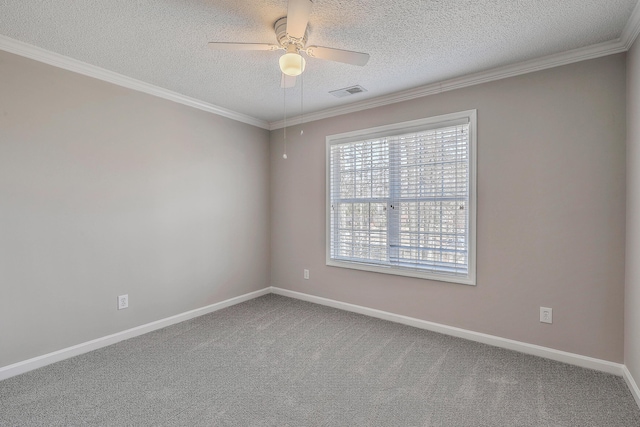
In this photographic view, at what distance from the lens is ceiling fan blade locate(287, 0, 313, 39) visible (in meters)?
1.59

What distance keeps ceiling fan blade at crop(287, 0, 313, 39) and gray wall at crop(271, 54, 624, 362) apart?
1.83 m

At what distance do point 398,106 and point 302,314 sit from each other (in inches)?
102

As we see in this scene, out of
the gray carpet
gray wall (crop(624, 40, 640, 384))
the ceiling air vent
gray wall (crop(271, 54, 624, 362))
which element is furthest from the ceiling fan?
the gray carpet

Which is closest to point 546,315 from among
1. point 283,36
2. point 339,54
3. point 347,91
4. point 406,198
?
point 406,198

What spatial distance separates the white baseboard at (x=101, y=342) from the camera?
7.57 ft

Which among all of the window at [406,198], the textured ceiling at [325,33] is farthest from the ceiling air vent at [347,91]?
the window at [406,198]

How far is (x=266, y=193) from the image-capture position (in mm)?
4477

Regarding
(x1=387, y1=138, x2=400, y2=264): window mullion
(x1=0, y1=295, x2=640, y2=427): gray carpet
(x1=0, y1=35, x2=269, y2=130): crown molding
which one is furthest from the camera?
(x1=387, y1=138, x2=400, y2=264): window mullion

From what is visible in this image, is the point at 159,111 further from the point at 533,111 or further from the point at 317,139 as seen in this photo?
the point at 533,111

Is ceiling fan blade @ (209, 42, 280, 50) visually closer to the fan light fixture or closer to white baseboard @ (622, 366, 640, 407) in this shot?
the fan light fixture

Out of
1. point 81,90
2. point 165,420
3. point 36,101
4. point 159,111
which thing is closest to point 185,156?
point 159,111

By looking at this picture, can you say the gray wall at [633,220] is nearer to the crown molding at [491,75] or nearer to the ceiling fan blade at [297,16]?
the crown molding at [491,75]

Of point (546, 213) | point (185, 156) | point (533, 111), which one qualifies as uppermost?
point (533, 111)

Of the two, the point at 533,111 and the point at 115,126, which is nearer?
the point at 533,111
